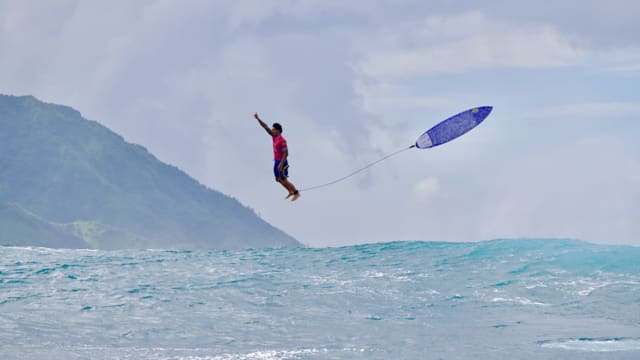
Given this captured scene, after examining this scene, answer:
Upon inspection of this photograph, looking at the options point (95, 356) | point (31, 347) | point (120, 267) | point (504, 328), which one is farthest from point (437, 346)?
point (120, 267)

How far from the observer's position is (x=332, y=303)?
2464 cm

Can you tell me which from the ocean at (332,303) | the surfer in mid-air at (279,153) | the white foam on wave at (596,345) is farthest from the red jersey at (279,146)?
the white foam on wave at (596,345)

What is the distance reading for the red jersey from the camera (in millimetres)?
17891

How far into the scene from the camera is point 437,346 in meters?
18.4

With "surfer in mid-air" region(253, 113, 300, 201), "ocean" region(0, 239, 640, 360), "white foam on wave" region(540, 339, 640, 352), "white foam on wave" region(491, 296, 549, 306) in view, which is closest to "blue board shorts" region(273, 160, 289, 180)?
"surfer in mid-air" region(253, 113, 300, 201)

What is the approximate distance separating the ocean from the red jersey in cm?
413

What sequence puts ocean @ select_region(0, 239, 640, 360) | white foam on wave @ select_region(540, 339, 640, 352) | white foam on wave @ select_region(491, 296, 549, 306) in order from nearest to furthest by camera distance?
white foam on wave @ select_region(540, 339, 640, 352)
ocean @ select_region(0, 239, 640, 360)
white foam on wave @ select_region(491, 296, 549, 306)

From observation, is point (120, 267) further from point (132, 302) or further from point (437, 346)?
point (437, 346)

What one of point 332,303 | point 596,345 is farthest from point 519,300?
point 596,345

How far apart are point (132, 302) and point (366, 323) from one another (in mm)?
7304

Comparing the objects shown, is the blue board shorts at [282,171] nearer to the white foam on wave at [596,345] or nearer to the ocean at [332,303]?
the ocean at [332,303]

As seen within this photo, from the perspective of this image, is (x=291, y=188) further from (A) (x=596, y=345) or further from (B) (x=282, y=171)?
(A) (x=596, y=345)

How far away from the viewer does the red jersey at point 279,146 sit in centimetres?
1789

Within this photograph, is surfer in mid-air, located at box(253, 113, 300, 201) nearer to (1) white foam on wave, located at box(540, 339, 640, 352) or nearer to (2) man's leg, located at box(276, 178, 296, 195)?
(2) man's leg, located at box(276, 178, 296, 195)
